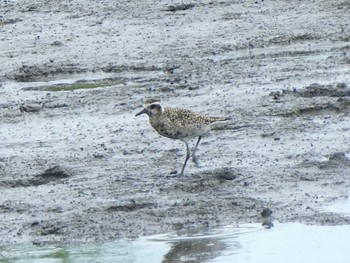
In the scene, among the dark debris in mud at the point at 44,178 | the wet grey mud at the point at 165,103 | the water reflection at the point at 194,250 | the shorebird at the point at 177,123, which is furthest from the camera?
the shorebird at the point at 177,123

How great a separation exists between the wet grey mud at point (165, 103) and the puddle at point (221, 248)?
19 cm

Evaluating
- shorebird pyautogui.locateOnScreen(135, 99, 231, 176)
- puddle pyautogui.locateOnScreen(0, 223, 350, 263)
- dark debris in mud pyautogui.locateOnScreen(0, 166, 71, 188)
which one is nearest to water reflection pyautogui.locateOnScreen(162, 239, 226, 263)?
puddle pyautogui.locateOnScreen(0, 223, 350, 263)

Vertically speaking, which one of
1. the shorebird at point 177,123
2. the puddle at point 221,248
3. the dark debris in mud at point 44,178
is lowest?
the puddle at point 221,248

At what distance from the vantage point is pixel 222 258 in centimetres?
938

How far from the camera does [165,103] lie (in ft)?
47.3

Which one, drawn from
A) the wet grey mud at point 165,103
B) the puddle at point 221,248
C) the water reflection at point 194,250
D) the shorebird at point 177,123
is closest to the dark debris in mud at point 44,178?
the wet grey mud at point 165,103

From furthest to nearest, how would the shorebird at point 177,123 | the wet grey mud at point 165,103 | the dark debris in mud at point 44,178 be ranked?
the shorebird at point 177,123
the dark debris in mud at point 44,178
the wet grey mud at point 165,103

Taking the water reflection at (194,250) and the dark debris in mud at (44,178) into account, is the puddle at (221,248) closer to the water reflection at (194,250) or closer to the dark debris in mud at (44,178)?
the water reflection at (194,250)

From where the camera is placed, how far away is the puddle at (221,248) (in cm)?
947

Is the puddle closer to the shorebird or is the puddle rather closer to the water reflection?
the water reflection

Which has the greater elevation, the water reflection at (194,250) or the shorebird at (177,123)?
the shorebird at (177,123)

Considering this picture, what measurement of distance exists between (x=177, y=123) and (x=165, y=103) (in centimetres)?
256

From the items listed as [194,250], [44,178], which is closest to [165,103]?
[44,178]

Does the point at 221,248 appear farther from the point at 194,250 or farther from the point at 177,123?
the point at 177,123
